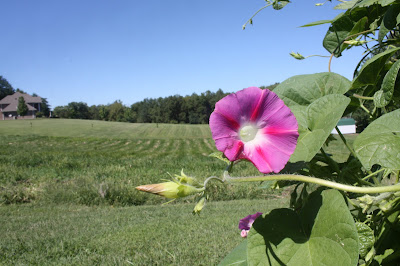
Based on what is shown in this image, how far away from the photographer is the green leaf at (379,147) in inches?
17.5

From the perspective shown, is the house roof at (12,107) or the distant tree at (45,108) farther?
the distant tree at (45,108)

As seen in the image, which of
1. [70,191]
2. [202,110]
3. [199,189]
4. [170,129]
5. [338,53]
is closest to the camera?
[199,189]

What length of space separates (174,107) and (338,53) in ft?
218

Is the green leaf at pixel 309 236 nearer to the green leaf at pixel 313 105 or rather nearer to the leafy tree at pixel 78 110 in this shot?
the green leaf at pixel 313 105

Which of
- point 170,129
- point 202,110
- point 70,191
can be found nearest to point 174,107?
point 202,110

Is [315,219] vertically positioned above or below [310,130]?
below

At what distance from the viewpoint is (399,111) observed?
530 millimetres

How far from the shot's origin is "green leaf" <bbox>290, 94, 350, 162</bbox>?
19.5 inches

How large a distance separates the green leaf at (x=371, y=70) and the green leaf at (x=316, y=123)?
0.12m

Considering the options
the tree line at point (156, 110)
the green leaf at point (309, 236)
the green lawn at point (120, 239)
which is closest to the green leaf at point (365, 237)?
the green leaf at point (309, 236)

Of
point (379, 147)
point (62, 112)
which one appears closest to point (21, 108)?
point (62, 112)

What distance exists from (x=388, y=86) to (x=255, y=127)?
0.26 metres

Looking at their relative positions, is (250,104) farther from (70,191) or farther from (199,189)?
(70,191)

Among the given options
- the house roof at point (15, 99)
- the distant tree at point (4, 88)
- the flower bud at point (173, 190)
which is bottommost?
the flower bud at point (173, 190)
